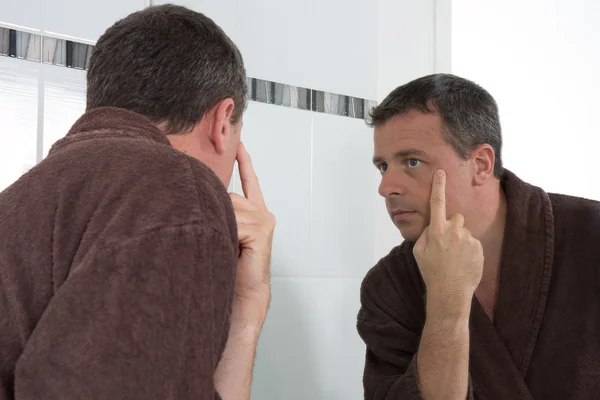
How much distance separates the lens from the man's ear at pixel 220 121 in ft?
2.78

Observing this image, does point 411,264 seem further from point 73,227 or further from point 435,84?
point 73,227

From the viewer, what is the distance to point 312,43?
5.49 feet

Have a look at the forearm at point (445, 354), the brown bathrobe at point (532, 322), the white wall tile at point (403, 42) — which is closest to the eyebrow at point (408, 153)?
the brown bathrobe at point (532, 322)

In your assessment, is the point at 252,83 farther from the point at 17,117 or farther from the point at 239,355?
the point at 239,355

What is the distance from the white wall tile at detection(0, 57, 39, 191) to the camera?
1249mm

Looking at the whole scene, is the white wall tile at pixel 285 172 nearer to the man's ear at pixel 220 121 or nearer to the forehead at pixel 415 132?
the forehead at pixel 415 132

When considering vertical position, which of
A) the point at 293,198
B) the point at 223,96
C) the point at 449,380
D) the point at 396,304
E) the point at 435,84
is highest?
the point at 435,84

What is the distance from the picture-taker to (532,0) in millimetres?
2154

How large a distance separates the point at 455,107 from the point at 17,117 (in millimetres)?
932

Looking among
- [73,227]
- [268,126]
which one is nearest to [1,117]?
[268,126]

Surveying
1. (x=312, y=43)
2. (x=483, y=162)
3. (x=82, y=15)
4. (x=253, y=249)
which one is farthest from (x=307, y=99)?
(x=253, y=249)

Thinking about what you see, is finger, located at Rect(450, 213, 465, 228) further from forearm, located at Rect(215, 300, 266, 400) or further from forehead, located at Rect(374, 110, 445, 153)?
forearm, located at Rect(215, 300, 266, 400)

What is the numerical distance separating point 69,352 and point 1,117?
869mm

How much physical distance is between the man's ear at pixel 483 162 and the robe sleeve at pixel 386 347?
34cm
